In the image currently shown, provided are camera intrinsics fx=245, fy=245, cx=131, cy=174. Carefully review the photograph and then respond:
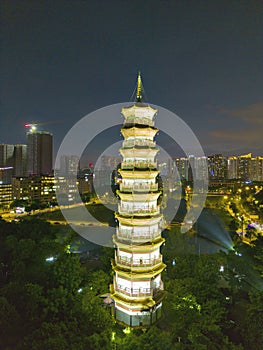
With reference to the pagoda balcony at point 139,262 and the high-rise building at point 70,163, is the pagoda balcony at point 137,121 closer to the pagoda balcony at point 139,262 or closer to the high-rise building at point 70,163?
the pagoda balcony at point 139,262

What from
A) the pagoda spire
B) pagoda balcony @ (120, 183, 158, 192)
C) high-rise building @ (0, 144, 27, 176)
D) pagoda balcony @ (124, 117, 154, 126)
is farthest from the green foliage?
high-rise building @ (0, 144, 27, 176)

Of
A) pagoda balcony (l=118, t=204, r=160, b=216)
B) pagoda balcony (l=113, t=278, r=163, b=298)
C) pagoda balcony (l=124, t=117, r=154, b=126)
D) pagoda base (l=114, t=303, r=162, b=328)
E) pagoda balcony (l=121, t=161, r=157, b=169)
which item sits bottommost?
pagoda base (l=114, t=303, r=162, b=328)

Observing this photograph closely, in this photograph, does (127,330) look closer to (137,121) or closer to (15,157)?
(137,121)

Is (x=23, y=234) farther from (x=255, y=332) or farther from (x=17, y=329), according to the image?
(x=255, y=332)

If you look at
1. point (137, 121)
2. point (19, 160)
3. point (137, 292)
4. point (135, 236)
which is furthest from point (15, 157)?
point (137, 292)

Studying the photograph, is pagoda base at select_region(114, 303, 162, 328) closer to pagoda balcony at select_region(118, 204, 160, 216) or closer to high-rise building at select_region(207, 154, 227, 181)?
pagoda balcony at select_region(118, 204, 160, 216)

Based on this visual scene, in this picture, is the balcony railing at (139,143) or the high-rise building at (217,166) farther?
the high-rise building at (217,166)

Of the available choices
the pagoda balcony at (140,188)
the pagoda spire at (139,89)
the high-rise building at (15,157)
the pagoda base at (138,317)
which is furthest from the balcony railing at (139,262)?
the high-rise building at (15,157)
